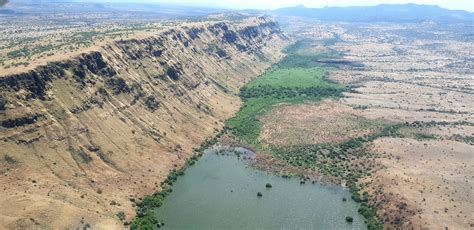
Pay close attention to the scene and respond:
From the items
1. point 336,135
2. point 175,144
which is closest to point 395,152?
point 336,135

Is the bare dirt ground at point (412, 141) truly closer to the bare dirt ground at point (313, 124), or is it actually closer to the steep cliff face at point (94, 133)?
Answer: the bare dirt ground at point (313, 124)

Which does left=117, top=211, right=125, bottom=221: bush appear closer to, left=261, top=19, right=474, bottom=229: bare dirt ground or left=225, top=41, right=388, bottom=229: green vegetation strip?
left=225, top=41, right=388, bottom=229: green vegetation strip

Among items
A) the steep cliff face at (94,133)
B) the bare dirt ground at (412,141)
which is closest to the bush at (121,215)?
the steep cliff face at (94,133)

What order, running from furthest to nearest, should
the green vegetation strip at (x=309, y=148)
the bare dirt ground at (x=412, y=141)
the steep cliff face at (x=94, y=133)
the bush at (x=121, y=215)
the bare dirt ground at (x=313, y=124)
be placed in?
the bare dirt ground at (x=313, y=124), the green vegetation strip at (x=309, y=148), the bare dirt ground at (x=412, y=141), the bush at (x=121, y=215), the steep cliff face at (x=94, y=133)

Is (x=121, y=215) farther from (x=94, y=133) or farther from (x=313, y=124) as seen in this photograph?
(x=313, y=124)

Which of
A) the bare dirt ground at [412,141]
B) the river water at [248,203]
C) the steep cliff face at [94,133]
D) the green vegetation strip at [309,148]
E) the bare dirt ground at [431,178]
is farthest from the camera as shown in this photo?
the green vegetation strip at [309,148]

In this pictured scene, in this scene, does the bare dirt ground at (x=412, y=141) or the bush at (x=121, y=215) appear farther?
the bare dirt ground at (x=412, y=141)
